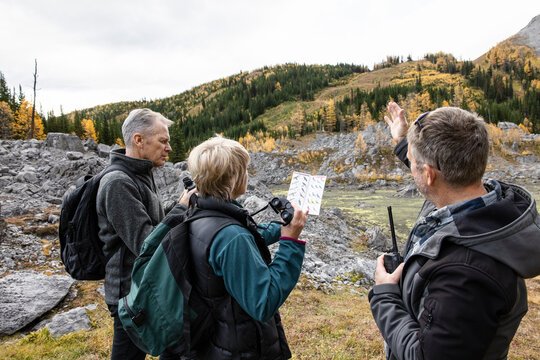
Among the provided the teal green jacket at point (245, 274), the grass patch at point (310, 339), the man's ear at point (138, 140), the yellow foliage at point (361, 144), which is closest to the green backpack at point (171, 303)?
the teal green jacket at point (245, 274)

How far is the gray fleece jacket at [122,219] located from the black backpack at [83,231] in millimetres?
92

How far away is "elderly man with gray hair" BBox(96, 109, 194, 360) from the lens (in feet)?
9.14

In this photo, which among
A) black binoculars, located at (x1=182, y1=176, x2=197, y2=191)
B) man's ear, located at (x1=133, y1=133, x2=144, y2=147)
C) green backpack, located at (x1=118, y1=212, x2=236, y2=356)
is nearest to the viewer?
green backpack, located at (x1=118, y1=212, x2=236, y2=356)

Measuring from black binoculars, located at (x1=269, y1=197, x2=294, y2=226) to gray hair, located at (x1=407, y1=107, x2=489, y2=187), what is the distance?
1.02 m

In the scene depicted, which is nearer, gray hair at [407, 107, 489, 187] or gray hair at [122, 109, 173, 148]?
gray hair at [407, 107, 489, 187]

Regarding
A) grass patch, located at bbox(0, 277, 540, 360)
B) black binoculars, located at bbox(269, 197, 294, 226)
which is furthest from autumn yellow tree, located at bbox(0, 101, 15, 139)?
black binoculars, located at bbox(269, 197, 294, 226)

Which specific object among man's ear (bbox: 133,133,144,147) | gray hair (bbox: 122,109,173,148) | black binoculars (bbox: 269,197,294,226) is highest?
gray hair (bbox: 122,109,173,148)

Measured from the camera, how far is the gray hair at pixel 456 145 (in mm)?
1698

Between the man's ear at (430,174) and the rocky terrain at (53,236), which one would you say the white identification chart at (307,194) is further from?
the rocky terrain at (53,236)

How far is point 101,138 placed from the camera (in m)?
62.6

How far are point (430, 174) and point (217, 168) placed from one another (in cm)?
149

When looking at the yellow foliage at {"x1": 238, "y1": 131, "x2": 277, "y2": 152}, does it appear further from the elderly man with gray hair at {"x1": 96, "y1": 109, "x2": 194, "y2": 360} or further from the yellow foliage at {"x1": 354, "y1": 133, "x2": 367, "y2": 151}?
the elderly man with gray hair at {"x1": 96, "y1": 109, "x2": 194, "y2": 360}

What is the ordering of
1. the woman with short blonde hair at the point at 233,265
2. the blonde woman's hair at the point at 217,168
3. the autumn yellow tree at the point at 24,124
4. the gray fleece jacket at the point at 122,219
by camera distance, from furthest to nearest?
1. the autumn yellow tree at the point at 24,124
2. the gray fleece jacket at the point at 122,219
3. the blonde woman's hair at the point at 217,168
4. the woman with short blonde hair at the point at 233,265

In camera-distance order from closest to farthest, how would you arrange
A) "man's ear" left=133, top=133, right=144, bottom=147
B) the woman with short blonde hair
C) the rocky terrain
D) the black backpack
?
the woman with short blonde hair < the black backpack < "man's ear" left=133, top=133, right=144, bottom=147 < the rocky terrain
